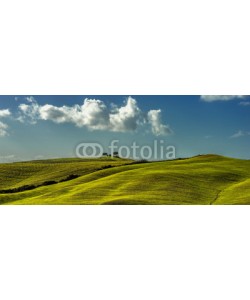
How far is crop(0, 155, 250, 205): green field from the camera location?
19.5 meters

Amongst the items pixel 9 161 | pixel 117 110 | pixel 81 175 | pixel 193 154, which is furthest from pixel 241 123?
pixel 9 161

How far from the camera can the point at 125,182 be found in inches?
788

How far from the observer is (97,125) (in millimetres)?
19578

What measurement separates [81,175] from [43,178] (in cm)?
115

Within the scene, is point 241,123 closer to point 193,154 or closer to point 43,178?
point 193,154

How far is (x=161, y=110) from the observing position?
19.5 m

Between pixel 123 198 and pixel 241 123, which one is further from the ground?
pixel 241 123

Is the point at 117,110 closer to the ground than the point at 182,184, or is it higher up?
higher up

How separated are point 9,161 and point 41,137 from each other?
117 cm

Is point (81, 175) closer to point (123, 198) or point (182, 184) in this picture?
point (123, 198)

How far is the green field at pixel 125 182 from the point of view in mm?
19500

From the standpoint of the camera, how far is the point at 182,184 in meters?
20.0
